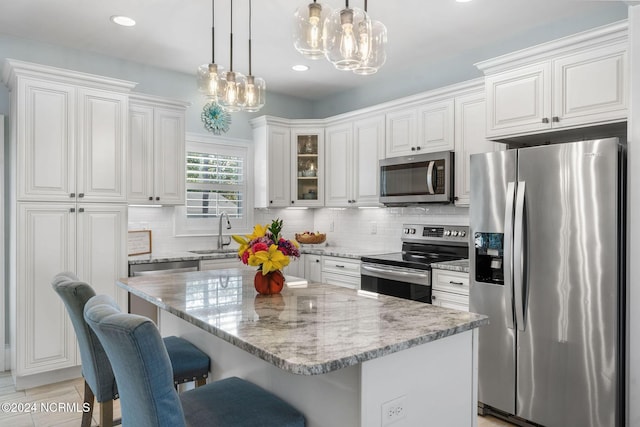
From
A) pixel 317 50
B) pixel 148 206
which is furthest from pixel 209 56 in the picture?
pixel 317 50

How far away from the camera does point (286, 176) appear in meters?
5.08

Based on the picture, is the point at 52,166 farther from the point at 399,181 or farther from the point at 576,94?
the point at 576,94

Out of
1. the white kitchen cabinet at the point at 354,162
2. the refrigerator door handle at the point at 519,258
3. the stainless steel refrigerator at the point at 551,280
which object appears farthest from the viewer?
the white kitchen cabinet at the point at 354,162

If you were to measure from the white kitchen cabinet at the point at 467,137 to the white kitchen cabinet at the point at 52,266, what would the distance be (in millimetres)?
2976

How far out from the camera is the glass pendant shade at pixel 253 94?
2.55m

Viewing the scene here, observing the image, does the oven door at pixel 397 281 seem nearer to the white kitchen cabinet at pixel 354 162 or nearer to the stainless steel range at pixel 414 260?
the stainless steel range at pixel 414 260

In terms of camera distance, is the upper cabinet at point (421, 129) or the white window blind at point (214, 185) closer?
the upper cabinet at point (421, 129)

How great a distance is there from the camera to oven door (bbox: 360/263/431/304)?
138 inches

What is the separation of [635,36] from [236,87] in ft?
7.26

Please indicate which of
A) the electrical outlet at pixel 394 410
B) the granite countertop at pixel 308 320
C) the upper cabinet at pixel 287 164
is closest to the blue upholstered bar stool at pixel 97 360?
the granite countertop at pixel 308 320

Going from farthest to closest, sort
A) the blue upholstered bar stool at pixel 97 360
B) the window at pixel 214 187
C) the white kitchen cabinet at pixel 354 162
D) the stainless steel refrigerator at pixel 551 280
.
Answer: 1. the window at pixel 214 187
2. the white kitchen cabinet at pixel 354 162
3. the stainless steel refrigerator at pixel 551 280
4. the blue upholstered bar stool at pixel 97 360

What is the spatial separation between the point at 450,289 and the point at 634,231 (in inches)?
50.9

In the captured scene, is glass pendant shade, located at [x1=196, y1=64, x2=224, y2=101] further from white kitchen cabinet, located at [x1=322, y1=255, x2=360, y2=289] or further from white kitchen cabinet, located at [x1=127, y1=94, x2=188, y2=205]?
white kitchen cabinet, located at [x1=322, y1=255, x2=360, y2=289]

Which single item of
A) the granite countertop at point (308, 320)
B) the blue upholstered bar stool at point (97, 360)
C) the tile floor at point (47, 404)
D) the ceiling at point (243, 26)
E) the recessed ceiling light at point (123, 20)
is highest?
the ceiling at point (243, 26)
